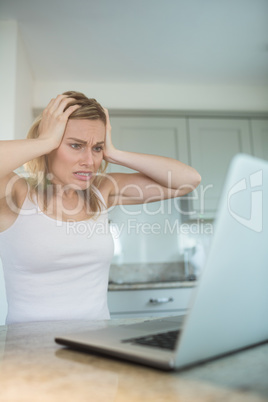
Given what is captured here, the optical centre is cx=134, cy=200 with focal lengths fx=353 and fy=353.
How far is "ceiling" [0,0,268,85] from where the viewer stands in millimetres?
2285

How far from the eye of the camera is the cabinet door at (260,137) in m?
3.17

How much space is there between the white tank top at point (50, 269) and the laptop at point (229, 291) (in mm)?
605

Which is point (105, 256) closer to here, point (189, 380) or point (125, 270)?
point (189, 380)

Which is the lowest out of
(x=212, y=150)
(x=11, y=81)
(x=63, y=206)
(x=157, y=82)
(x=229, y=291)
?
(x=229, y=291)

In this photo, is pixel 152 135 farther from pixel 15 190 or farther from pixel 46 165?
pixel 15 190

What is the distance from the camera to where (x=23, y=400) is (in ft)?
1.26

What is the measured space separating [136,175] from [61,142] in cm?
38

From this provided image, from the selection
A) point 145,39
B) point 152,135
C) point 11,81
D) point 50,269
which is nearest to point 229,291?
point 50,269

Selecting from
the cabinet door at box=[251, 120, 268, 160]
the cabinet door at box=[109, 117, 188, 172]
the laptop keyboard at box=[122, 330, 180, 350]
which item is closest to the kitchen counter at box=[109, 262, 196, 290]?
the cabinet door at box=[109, 117, 188, 172]

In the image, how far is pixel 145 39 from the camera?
103 inches

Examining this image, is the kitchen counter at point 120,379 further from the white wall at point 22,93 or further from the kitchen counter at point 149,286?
the white wall at point 22,93

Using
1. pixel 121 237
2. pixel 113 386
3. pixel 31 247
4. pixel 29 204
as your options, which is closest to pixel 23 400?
pixel 113 386

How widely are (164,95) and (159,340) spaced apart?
3.07 meters

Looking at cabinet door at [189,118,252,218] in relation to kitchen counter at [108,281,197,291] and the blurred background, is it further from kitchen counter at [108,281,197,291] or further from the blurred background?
kitchen counter at [108,281,197,291]
